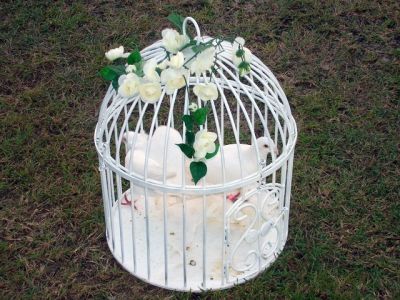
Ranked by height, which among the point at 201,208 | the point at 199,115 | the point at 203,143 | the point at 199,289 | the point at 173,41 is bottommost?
the point at 199,289

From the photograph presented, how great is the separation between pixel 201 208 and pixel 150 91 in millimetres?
825

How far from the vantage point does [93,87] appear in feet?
14.2

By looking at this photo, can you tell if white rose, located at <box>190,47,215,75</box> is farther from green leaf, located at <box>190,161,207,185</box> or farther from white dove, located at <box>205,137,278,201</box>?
white dove, located at <box>205,137,278,201</box>

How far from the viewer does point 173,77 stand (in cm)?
247

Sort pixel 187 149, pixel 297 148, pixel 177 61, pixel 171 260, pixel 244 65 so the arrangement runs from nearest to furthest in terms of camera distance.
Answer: pixel 177 61 → pixel 187 149 → pixel 244 65 → pixel 171 260 → pixel 297 148

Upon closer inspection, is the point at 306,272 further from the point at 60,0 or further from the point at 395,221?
the point at 60,0

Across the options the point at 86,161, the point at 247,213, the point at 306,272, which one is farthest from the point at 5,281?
the point at 306,272

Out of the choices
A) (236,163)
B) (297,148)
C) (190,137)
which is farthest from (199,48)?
(297,148)

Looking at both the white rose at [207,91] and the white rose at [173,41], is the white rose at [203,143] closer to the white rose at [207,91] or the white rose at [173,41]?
the white rose at [207,91]

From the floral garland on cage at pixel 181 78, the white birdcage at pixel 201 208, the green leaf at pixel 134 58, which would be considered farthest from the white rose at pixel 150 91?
the white birdcage at pixel 201 208

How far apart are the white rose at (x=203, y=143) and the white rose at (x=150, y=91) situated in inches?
8.1

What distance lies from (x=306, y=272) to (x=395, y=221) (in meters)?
0.56

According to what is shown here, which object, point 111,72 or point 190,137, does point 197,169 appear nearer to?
point 190,137

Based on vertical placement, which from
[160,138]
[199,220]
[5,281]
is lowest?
[5,281]
